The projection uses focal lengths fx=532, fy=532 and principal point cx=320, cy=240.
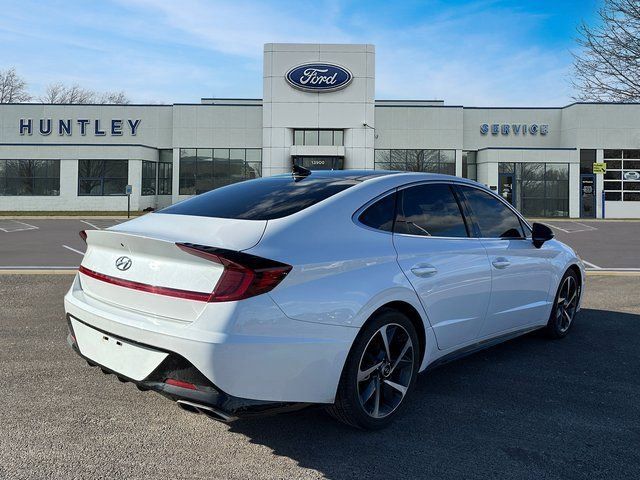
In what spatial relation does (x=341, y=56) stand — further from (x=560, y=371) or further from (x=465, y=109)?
(x=560, y=371)

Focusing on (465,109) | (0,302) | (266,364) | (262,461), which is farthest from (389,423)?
(465,109)

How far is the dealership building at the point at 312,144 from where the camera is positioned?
33938 millimetres

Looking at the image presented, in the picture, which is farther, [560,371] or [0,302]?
[0,302]

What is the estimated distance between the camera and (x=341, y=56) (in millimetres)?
33500

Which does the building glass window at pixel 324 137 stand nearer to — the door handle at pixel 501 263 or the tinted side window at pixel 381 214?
the door handle at pixel 501 263

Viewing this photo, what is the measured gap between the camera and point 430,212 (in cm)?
383

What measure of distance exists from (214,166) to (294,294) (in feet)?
117

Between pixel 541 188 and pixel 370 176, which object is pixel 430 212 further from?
pixel 541 188

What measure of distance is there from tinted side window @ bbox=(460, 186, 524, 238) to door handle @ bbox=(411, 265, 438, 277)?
0.88 meters

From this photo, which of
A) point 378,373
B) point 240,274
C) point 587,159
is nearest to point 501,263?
point 378,373

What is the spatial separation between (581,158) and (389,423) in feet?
120

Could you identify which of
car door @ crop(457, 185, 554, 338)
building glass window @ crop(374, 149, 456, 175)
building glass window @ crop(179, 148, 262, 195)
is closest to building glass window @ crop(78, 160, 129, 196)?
building glass window @ crop(179, 148, 262, 195)

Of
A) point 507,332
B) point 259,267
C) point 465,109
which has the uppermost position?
point 465,109

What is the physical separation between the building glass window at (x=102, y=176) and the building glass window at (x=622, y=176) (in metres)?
31.9
